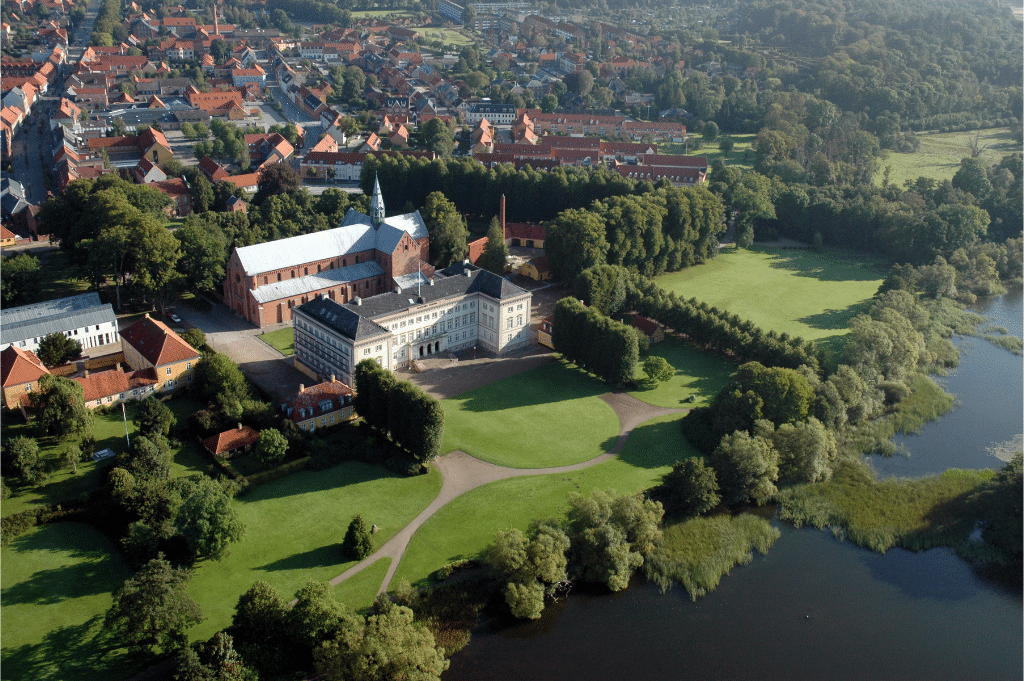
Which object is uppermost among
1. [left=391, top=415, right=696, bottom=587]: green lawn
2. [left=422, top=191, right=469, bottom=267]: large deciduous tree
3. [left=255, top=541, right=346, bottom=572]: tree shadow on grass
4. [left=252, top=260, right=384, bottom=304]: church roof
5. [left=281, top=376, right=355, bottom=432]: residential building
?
[left=422, top=191, right=469, bottom=267]: large deciduous tree

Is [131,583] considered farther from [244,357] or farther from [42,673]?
[244,357]

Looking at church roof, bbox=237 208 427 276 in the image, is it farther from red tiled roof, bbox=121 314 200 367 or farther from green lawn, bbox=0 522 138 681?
green lawn, bbox=0 522 138 681

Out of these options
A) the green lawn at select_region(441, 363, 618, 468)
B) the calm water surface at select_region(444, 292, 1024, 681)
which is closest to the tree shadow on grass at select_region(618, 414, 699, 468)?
the green lawn at select_region(441, 363, 618, 468)

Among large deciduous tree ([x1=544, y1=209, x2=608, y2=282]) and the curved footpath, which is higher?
large deciduous tree ([x1=544, y1=209, x2=608, y2=282])

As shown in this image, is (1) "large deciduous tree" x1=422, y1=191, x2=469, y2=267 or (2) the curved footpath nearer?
(2) the curved footpath

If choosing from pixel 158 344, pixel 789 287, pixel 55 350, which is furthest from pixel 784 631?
pixel 55 350

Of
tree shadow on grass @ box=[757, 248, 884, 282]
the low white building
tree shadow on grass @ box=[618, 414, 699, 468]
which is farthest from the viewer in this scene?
tree shadow on grass @ box=[757, 248, 884, 282]

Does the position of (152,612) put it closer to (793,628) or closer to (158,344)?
(158,344)

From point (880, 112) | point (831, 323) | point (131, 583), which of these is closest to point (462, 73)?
point (880, 112)
